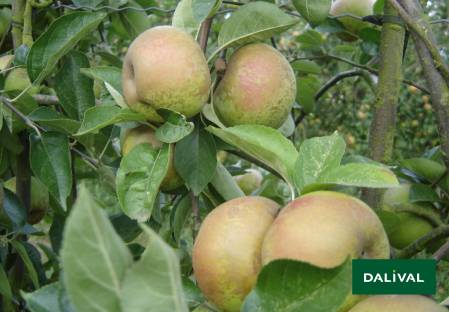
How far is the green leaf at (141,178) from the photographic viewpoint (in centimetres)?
55

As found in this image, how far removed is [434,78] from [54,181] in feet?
2.27

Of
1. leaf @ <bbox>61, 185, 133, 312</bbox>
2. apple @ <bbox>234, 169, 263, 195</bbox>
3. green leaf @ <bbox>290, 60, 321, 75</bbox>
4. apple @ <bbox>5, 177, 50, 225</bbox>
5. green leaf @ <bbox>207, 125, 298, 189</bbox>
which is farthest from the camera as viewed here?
apple @ <bbox>234, 169, 263, 195</bbox>

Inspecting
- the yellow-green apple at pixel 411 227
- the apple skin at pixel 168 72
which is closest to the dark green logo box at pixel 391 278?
the apple skin at pixel 168 72

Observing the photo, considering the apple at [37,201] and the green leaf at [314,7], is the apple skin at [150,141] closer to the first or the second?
the green leaf at [314,7]

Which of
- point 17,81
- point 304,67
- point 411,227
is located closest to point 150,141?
point 17,81

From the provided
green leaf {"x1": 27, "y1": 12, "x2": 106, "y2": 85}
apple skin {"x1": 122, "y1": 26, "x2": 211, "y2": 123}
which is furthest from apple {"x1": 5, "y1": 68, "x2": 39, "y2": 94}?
apple skin {"x1": 122, "y1": 26, "x2": 211, "y2": 123}

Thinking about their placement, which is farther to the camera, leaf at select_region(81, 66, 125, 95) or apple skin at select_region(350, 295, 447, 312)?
leaf at select_region(81, 66, 125, 95)

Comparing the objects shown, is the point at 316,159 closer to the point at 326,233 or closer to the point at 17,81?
the point at 326,233

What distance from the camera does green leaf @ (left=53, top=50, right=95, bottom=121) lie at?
2.28ft

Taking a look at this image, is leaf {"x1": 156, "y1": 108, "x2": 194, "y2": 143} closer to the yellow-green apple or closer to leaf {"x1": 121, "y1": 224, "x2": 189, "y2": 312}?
leaf {"x1": 121, "y1": 224, "x2": 189, "y2": 312}

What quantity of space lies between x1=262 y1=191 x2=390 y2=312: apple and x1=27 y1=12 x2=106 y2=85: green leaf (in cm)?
47

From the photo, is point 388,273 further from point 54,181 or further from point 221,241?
point 54,181

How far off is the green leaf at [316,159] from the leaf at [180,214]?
0.98 ft

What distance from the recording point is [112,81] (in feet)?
2.19
